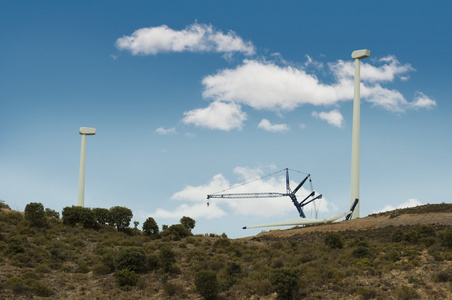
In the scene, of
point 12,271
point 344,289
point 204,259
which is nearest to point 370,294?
point 344,289

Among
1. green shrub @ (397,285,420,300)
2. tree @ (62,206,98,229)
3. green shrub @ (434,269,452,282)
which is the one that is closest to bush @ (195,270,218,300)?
green shrub @ (397,285,420,300)

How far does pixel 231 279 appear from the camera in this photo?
45625 mm

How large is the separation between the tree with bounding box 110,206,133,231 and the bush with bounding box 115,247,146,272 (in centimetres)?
2523

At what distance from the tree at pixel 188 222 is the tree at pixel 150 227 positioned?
22.1ft

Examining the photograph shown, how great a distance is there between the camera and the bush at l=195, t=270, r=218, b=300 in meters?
41.9

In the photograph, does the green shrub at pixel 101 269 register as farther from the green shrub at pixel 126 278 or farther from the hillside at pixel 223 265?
the green shrub at pixel 126 278

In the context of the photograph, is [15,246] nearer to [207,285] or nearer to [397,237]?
[207,285]

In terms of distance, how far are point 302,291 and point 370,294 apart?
5538 millimetres

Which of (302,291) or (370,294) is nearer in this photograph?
(370,294)

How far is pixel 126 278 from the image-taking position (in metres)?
47.7

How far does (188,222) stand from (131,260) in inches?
1068

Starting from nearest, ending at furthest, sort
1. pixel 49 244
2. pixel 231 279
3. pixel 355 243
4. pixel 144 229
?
pixel 231 279 → pixel 355 243 → pixel 49 244 → pixel 144 229

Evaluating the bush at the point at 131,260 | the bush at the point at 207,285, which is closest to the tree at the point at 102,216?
the bush at the point at 131,260

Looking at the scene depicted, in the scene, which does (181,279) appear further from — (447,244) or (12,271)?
(447,244)
